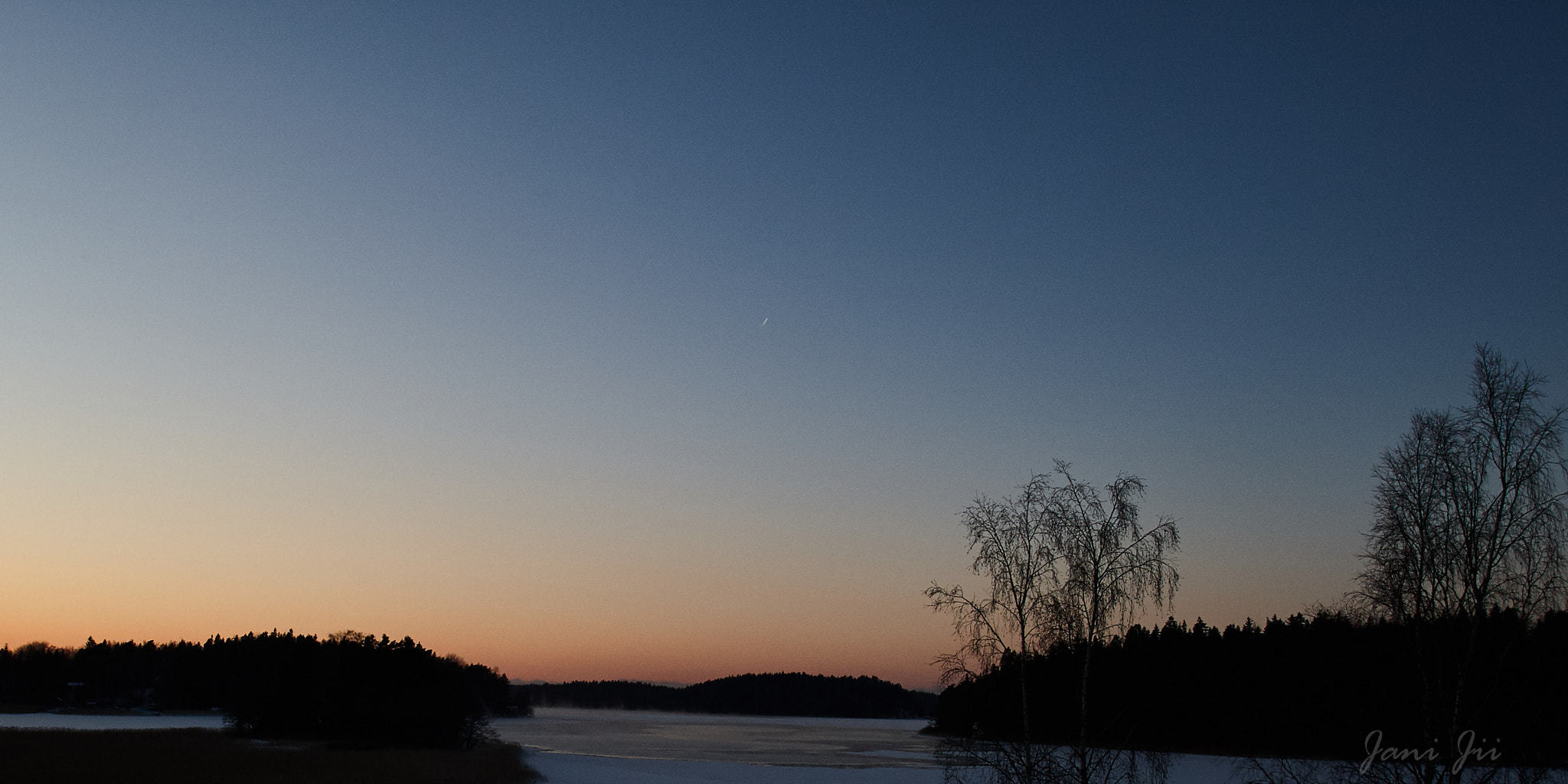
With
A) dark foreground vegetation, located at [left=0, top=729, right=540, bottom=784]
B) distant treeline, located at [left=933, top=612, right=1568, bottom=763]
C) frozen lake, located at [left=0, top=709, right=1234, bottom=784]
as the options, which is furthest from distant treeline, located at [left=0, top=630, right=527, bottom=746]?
distant treeline, located at [left=933, top=612, right=1568, bottom=763]

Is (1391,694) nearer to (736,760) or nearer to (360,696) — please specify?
(736,760)

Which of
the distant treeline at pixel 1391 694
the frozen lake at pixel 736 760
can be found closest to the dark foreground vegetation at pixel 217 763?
the frozen lake at pixel 736 760

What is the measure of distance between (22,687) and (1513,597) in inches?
6317

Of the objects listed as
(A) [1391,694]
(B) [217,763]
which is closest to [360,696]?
(B) [217,763]

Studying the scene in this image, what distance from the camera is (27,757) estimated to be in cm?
3953

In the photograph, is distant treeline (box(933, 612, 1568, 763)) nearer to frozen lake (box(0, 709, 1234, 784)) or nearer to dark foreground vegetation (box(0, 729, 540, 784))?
frozen lake (box(0, 709, 1234, 784))

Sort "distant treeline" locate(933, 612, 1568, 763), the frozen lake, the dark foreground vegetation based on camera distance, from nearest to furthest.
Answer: "distant treeline" locate(933, 612, 1568, 763) → the dark foreground vegetation → the frozen lake

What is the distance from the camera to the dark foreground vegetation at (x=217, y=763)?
35.8 m

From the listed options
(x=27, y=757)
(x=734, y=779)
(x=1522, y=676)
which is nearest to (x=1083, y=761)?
(x=1522, y=676)

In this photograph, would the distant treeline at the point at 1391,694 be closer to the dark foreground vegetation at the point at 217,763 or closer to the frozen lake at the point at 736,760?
the frozen lake at the point at 736,760

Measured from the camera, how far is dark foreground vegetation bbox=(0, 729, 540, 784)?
35.8 meters

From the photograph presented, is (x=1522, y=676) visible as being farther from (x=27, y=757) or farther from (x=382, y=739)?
(x=382, y=739)

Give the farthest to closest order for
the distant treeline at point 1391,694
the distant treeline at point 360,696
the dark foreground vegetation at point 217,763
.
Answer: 1. the distant treeline at point 360,696
2. the dark foreground vegetation at point 217,763
3. the distant treeline at point 1391,694

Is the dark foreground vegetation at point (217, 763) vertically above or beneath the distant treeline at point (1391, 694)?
beneath
